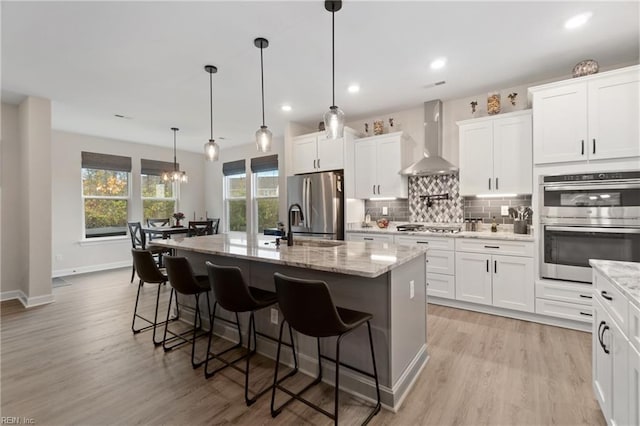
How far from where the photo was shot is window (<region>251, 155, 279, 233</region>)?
21.5 feet

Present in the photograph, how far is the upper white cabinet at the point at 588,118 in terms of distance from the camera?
273cm

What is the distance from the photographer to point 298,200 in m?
4.84

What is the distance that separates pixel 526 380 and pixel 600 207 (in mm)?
1861

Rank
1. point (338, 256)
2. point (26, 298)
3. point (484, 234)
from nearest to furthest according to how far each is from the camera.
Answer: point (338, 256) → point (484, 234) → point (26, 298)

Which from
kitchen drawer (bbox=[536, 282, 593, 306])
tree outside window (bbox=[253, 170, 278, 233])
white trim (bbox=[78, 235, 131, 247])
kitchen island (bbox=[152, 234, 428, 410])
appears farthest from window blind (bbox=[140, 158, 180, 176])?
kitchen drawer (bbox=[536, 282, 593, 306])

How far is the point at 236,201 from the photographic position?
292 inches

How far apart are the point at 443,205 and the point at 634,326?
318cm

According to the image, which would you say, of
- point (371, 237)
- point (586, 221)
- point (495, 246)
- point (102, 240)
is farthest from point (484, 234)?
point (102, 240)

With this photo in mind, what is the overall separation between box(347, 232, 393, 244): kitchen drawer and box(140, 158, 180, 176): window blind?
4.38m

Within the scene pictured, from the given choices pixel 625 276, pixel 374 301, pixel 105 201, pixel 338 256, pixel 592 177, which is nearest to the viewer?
pixel 625 276

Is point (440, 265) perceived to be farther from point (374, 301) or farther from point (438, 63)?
point (438, 63)

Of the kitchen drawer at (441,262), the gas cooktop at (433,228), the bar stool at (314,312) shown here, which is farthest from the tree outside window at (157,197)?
the bar stool at (314,312)

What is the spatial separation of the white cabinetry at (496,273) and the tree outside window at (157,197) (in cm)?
639

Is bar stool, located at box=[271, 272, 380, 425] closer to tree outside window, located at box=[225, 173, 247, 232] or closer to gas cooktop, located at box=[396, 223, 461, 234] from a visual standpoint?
gas cooktop, located at box=[396, 223, 461, 234]
